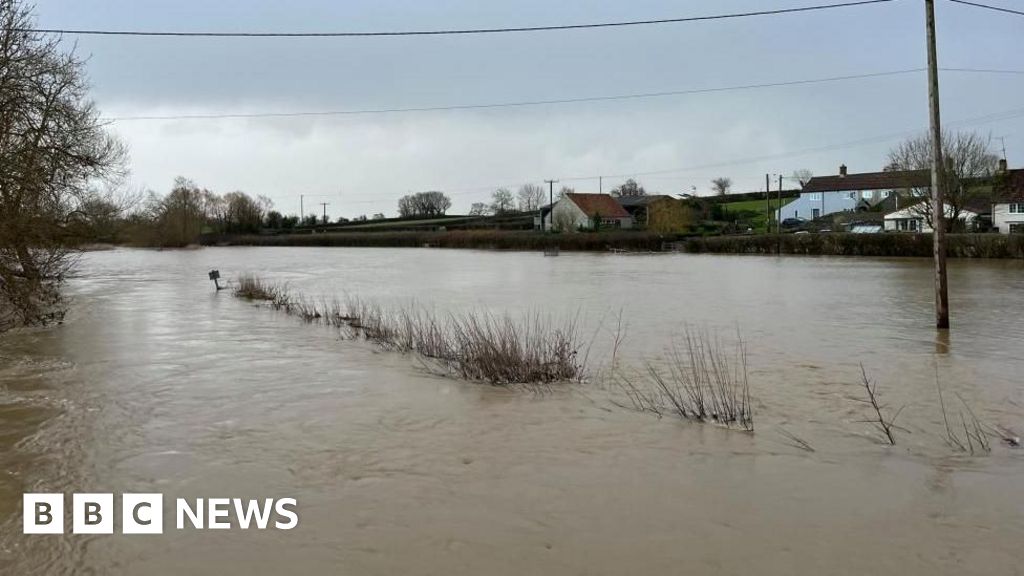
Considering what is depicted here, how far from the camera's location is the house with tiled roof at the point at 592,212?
94.9 meters

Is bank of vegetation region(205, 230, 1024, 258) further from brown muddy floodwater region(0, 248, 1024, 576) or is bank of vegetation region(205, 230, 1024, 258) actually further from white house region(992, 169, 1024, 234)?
brown muddy floodwater region(0, 248, 1024, 576)

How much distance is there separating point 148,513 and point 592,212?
9568 cm

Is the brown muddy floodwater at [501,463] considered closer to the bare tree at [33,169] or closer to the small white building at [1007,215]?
the bare tree at [33,169]

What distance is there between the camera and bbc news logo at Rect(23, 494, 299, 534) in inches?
209

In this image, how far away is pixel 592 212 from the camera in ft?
327

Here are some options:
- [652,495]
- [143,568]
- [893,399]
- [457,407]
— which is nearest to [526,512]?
[652,495]

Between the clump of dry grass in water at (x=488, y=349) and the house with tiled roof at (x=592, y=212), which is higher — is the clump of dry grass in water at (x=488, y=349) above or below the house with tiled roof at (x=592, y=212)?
below

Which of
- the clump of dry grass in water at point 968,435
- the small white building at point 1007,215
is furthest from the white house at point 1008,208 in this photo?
the clump of dry grass in water at point 968,435

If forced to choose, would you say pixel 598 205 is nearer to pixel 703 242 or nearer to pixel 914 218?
pixel 703 242

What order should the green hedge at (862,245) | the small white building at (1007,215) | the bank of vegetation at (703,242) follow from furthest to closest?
the small white building at (1007,215)
the bank of vegetation at (703,242)
the green hedge at (862,245)

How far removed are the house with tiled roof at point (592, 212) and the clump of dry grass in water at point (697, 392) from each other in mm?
79853

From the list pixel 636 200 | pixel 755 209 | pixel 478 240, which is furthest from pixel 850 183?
pixel 478 240

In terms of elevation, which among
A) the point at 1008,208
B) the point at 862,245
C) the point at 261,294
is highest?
the point at 1008,208

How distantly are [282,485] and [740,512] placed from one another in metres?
3.67
